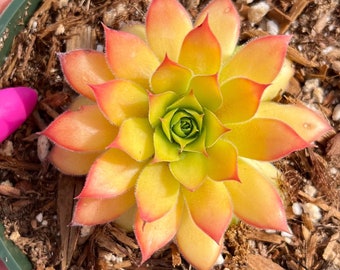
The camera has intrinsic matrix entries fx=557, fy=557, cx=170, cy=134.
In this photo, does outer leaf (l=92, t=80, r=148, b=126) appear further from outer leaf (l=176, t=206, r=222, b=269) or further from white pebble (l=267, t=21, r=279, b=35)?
white pebble (l=267, t=21, r=279, b=35)

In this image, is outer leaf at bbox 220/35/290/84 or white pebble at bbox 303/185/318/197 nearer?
outer leaf at bbox 220/35/290/84

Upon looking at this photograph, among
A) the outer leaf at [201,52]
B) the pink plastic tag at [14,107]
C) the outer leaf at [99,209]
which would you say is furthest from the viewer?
the pink plastic tag at [14,107]

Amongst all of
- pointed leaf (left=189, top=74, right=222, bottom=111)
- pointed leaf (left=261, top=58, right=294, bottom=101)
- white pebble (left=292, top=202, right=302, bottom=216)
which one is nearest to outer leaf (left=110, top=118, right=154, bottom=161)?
pointed leaf (left=189, top=74, right=222, bottom=111)

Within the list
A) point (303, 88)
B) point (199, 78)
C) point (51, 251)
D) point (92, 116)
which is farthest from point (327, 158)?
point (51, 251)

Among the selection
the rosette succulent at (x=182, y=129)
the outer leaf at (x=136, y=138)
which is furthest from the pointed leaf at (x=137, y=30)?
the outer leaf at (x=136, y=138)

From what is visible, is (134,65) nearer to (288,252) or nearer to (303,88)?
(303,88)

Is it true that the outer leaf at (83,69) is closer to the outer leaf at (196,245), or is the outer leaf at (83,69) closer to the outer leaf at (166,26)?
the outer leaf at (166,26)

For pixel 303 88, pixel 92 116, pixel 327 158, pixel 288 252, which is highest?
pixel 92 116
